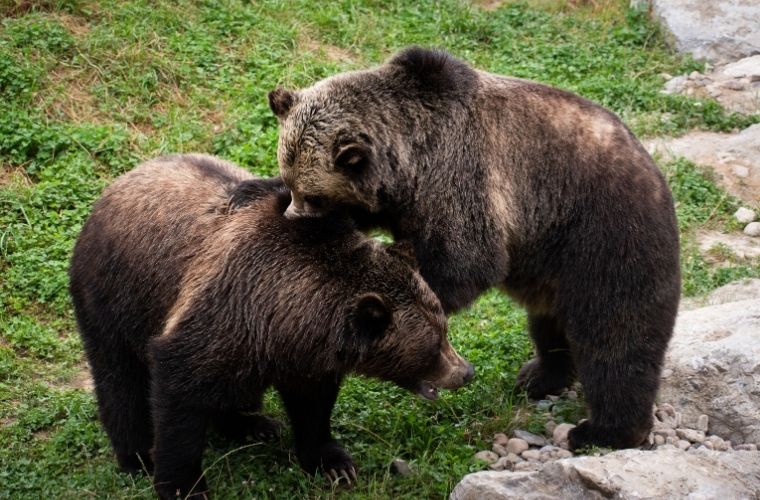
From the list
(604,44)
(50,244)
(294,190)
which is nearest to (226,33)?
(50,244)

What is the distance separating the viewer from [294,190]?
6.87m

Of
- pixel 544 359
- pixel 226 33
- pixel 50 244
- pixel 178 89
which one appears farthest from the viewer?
pixel 226 33

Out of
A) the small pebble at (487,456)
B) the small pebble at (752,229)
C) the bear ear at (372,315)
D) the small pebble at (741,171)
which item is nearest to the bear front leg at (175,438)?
the bear ear at (372,315)

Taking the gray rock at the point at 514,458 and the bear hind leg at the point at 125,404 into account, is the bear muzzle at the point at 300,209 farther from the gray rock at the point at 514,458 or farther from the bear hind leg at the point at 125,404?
the gray rock at the point at 514,458

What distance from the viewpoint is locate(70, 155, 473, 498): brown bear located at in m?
6.23

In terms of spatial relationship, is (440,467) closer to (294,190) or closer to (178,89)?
(294,190)

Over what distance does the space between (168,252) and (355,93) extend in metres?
1.69

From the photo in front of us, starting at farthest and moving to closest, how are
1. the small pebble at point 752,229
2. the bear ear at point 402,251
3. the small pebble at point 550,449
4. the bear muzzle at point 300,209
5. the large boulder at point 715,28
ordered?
1. the large boulder at point 715,28
2. the small pebble at point 752,229
3. the small pebble at point 550,449
4. the bear muzzle at point 300,209
5. the bear ear at point 402,251

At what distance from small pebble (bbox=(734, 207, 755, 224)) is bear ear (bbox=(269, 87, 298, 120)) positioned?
5.86 meters

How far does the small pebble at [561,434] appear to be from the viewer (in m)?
7.49

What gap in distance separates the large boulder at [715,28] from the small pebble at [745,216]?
12.5 ft

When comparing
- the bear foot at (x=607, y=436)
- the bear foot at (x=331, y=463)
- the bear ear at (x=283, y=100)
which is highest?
the bear ear at (x=283, y=100)

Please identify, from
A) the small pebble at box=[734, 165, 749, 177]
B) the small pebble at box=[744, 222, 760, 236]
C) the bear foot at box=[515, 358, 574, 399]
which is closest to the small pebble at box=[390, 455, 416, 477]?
the bear foot at box=[515, 358, 574, 399]

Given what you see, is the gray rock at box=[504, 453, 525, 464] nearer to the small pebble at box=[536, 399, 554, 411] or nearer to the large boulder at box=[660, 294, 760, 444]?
the small pebble at box=[536, 399, 554, 411]
